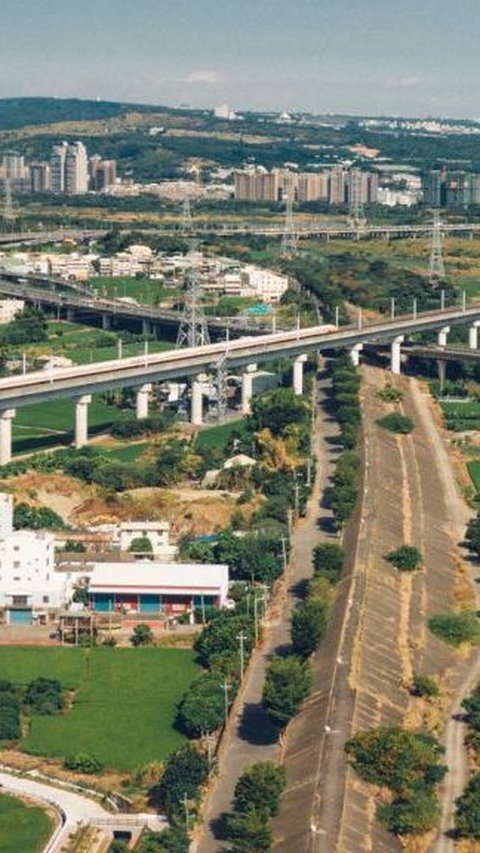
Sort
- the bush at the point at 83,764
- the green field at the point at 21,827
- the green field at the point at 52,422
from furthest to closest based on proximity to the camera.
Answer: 1. the green field at the point at 52,422
2. the bush at the point at 83,764
3. the green field at the point at 21,827

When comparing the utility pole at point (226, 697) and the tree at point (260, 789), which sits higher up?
the tree at point (260, 789)

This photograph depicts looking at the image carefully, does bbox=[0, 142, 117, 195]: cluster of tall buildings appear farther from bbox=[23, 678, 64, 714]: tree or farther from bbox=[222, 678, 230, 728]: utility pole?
bbox=[222, 678, 230, 728]: utility pole

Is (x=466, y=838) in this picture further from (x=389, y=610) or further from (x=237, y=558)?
(x=237, y=558)

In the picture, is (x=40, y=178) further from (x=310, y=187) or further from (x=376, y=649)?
(x=376, y=649)

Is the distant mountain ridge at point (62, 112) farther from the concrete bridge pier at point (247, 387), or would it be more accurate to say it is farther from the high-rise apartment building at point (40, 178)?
the concrete bridge pier at point (247, 387)

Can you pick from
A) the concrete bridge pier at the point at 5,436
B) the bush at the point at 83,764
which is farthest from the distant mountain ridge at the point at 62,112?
the bush at the point at 83,764

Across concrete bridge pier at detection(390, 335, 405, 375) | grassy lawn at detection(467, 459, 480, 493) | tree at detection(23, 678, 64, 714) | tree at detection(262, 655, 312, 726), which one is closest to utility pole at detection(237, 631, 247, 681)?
tree at detection(262, 655, 312, 726)
